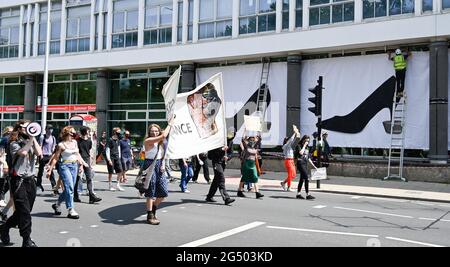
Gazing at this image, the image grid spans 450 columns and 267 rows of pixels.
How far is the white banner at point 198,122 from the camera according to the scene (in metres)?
9.90

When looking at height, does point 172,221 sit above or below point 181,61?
below

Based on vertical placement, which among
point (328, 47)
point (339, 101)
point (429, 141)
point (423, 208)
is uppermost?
point (328, 47)

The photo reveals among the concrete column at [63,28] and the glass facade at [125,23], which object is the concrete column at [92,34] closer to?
the glass facade at [125,23]

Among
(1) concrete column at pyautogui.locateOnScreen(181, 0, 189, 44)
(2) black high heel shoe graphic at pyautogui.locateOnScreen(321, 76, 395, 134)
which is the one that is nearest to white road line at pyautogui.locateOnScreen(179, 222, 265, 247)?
(2) black high heel shoe graphic at pyautogui.locateOnScreen(321, 76, 395, 134)

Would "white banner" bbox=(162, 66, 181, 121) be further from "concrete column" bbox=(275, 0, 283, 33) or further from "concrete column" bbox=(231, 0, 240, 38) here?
"concrete column" bbox=(231, 0, 240, 38)

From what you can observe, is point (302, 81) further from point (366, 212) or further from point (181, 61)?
point (366, 212)

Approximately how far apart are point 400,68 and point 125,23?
53.1 ft

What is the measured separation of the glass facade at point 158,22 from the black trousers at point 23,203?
20.7m

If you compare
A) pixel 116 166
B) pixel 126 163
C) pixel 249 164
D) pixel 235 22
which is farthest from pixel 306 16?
pixel 116 166

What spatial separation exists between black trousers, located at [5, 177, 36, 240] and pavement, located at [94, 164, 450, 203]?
33.4 feet

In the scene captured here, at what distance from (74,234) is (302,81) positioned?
17005 millimetres

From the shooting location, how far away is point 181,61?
2586 cm

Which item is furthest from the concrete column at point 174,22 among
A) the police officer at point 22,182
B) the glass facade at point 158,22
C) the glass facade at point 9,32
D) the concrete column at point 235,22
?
the police officer at point 22,182
